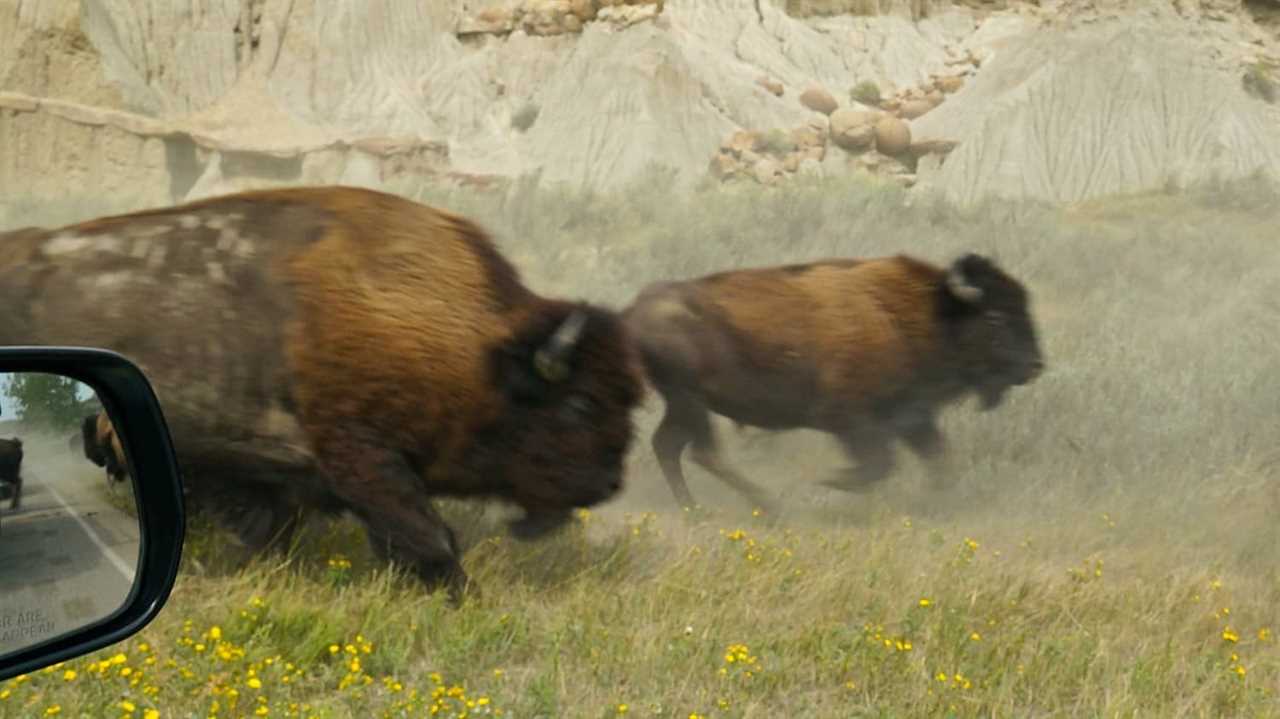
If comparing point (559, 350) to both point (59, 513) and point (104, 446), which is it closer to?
point (104, 446)

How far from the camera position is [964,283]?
8523mm

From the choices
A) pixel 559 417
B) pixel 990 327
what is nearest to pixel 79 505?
pixel 559 417

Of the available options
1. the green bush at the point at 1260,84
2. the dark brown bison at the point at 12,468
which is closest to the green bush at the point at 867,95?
the green bush at the point at 1260,84

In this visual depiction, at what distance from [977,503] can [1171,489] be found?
4.30 feet

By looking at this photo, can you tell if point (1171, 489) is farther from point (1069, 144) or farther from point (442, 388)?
point (1069, 144)

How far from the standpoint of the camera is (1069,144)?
22312 millimetres

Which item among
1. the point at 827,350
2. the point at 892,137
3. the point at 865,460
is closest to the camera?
the point at 827,350

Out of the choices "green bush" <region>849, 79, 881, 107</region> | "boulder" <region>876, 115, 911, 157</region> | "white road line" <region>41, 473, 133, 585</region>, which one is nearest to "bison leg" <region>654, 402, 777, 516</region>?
"white road line" <region>41, 473, 133, 585</region>

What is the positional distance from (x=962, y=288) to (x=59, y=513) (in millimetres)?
7290

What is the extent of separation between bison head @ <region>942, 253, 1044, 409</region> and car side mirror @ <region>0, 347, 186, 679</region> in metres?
7.08

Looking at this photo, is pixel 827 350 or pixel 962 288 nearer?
pixel 827 350

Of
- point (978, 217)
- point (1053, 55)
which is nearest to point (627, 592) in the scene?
point (978, 217)

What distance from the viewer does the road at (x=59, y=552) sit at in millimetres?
1767

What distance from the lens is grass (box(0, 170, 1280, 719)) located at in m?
4.30
